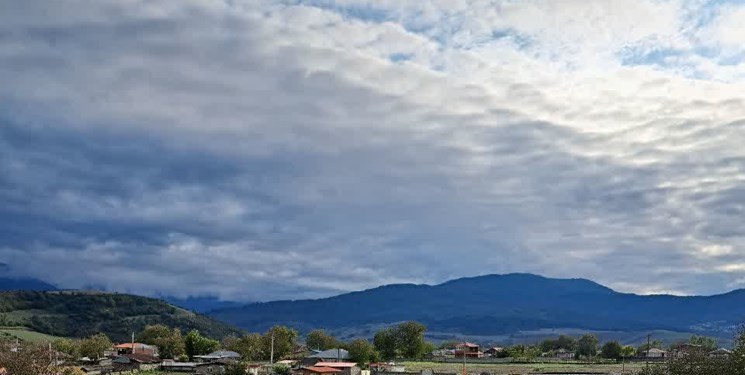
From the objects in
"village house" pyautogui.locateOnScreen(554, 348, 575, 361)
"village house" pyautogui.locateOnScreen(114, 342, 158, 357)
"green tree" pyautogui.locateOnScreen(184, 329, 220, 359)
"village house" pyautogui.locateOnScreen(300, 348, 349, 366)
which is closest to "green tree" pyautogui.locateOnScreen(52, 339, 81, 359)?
"village house" pyautogui.locateOnScreen(114, 342, 158, 357)

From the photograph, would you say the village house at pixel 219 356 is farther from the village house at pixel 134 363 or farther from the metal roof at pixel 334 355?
the metal roof at pixel 334 355

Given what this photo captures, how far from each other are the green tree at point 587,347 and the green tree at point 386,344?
38184 mm

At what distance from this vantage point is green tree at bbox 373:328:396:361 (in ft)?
477

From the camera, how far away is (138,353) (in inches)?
5261

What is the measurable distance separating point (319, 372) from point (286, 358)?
38.7 metres

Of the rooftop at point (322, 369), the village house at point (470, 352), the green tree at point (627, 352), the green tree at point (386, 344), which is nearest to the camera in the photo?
the rooftop at point (322, 369)

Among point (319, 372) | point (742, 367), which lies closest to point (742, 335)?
point (742, 367)

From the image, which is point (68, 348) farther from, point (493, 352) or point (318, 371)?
point (493, 352)

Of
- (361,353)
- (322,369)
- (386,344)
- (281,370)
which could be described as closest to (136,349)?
(361,353)

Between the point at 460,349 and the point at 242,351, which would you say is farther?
the point at 460,349

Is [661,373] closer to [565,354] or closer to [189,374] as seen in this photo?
[189,374]

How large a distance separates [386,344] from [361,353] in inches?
895

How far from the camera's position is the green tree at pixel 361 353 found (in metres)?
122

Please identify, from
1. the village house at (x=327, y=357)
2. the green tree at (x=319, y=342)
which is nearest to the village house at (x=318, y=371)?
the village house at (x=327, y=357)
